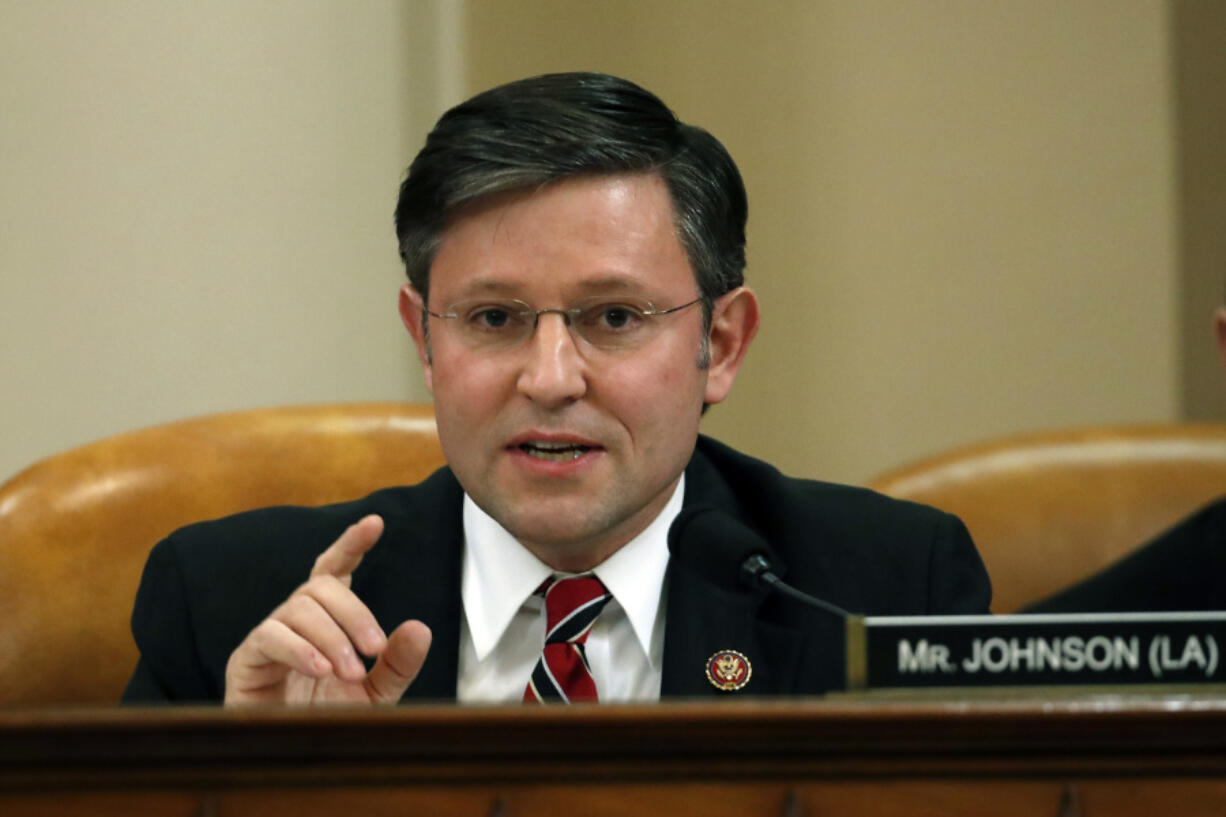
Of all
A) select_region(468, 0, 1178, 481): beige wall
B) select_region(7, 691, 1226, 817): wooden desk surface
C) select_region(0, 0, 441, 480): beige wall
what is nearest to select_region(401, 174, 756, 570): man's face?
select_region(7, 691, 1226, 817): wooden desk surface

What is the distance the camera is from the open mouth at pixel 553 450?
1.47m

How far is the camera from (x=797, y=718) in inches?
32.0

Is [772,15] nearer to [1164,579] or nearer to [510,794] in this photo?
[1164,579]

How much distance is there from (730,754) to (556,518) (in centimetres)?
65

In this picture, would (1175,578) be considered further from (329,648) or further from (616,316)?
(329,648)

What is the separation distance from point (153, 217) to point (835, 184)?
1.36 m

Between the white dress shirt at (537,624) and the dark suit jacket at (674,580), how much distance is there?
0.03 metres

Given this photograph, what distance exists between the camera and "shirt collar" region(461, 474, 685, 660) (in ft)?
5.02

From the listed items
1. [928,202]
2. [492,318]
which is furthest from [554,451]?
[928,202]

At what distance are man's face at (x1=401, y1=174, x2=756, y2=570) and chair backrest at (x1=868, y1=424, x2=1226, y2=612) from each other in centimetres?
52

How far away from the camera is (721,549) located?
1.15m

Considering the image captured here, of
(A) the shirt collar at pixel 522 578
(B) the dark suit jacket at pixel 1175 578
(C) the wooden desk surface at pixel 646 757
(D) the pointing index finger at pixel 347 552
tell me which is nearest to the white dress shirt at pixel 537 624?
(A) the shirt collar at pixel 522 578

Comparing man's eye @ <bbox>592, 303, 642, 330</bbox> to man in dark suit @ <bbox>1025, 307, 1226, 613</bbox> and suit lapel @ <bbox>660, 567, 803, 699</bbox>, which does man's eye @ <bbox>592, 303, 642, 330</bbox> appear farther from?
man in dark suit @ <bbox>1025, 307, 1226, 613</bbox>

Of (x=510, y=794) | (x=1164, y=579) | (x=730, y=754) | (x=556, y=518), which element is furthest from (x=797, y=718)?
(x=1164, y=579)
